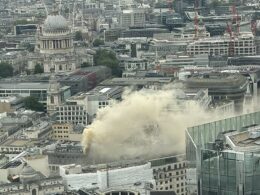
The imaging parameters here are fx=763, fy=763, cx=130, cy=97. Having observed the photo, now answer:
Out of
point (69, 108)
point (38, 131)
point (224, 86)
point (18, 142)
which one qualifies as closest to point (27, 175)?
point (18, 142)

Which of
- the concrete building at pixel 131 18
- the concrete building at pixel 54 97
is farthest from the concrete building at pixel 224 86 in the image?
the concrete building at pixel 131 18

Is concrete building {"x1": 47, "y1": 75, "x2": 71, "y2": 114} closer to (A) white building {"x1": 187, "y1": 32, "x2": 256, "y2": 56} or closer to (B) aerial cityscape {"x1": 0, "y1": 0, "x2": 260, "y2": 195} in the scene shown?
(B) aerial cityscape {"x1": 0, "y1": 0, "x2": 260, "y2": 195}

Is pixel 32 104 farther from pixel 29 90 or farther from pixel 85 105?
pixel 85 105

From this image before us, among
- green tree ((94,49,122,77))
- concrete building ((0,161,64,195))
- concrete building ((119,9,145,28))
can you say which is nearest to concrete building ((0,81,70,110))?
green tree ((94,49,122,77))

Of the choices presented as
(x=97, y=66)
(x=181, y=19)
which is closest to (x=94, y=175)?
(x=97, y=66)

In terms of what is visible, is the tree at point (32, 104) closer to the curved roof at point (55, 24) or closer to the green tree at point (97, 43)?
the curved roof at point (55, 24)

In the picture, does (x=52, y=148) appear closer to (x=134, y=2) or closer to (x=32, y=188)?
(x=32, y=188)
